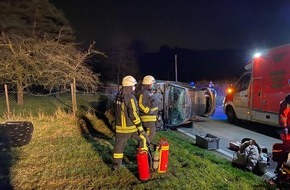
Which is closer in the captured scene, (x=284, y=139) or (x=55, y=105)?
(x=284, y=139)

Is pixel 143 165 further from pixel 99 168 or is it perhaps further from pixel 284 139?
pixel 284 139

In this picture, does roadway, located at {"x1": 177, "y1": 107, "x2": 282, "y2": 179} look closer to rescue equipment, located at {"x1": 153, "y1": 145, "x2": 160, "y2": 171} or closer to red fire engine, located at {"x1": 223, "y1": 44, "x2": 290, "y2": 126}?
red fire engine, located at {"x1": 223, "y1": 44, "x2": 290, "y2": 126}

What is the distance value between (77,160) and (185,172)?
2.49 metres

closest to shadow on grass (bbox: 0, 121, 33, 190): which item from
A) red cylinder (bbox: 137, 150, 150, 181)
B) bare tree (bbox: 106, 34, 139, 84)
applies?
red cylinder (bbox: 137, 150, 150, 181)

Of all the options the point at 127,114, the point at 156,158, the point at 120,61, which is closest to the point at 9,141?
the point at 127,114

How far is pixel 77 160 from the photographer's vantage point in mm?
6703

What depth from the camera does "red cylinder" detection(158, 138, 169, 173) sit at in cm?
560

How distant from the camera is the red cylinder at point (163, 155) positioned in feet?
18.4

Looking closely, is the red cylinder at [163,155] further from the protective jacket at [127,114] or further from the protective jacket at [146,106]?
the protective jacket at [146,106]

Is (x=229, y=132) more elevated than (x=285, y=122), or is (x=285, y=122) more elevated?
(x=285, y=122)

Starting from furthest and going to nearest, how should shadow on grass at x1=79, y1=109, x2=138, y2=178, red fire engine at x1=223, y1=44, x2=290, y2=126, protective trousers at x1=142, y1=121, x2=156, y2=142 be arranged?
red fire engine at x1=223, y1=44, x2=290, y2=126 → protective trousers at x1=142, y1=121, x2=156, y2=142 → shadow on grass at x1=79, y1=109, x2=138, y2=178

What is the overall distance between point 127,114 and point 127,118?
0.26 feet

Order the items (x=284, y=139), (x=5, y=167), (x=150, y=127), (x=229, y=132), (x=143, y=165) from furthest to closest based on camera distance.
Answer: (x=229, y=132)
(x=150, y=127)
(x=5, y=167)
(x=284, y=139)
(x=143, y=165)

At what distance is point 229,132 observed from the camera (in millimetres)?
10625
